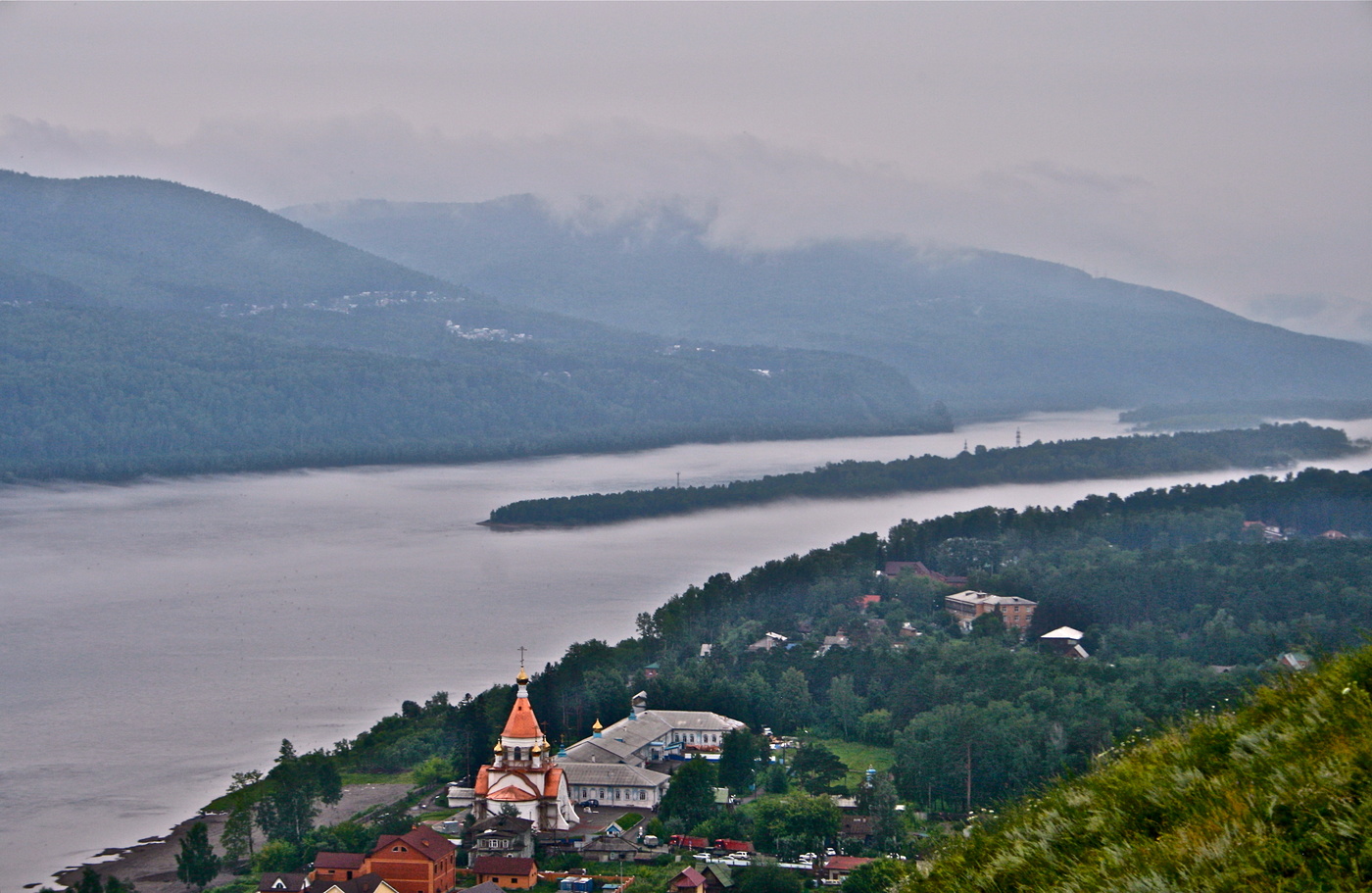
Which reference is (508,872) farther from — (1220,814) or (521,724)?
(1220,814)

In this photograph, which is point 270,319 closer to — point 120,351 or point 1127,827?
point 120,351

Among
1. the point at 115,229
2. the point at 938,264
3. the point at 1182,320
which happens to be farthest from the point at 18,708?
the point at 938,264

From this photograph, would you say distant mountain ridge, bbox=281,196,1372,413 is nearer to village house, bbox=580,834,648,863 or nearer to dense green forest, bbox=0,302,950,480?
dense green forest, bbox=0,302,950,480

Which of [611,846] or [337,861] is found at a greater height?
[337,861]

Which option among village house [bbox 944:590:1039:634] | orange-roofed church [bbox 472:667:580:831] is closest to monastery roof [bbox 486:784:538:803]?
orange-roofed church [bbox 472:667:580:831]

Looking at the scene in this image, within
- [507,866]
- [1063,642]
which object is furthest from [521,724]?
[1063,642]

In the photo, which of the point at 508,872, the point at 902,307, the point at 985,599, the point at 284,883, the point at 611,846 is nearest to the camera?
the point at 284,883
